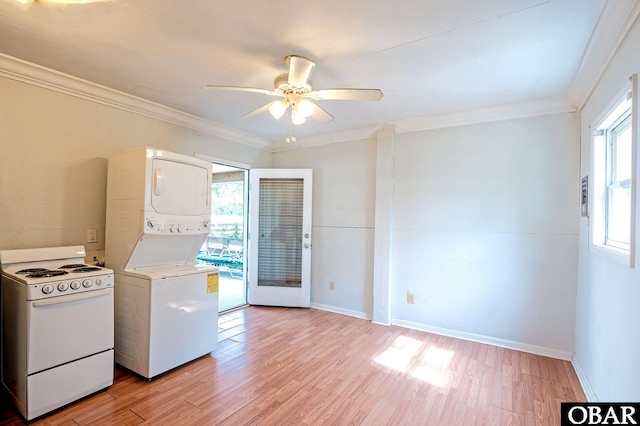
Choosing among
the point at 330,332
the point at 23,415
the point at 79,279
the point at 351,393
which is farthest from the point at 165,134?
the point at 351,393

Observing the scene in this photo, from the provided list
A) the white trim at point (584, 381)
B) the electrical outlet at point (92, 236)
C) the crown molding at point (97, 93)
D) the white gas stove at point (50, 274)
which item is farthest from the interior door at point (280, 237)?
the white trim at point (584, 381)

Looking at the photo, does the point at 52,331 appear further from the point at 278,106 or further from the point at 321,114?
the point at 321,114

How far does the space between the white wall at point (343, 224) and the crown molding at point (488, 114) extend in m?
0.60

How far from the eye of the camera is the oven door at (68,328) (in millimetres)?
1941

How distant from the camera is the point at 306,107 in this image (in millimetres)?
2322

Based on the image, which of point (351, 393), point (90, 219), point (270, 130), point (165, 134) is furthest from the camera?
point (270, 130)

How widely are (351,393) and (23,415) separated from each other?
2.13 meters

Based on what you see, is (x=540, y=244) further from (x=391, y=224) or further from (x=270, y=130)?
(x=270, y=130)

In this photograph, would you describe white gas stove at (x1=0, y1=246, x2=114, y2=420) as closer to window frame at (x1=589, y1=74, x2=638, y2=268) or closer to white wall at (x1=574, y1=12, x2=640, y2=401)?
white wall at (x1=574, y1=12, x2=640, y2=401)

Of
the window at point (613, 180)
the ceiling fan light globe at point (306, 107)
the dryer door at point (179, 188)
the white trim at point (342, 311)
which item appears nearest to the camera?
the window at point (613, 180)

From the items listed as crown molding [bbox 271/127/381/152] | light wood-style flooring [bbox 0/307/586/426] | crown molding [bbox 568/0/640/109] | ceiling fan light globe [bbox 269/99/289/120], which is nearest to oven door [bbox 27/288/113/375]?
light wood-style flooring [bbox 0/307/586/426]

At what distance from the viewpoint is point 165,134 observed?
3418 millimetres

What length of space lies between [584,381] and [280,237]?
3553 millimetres

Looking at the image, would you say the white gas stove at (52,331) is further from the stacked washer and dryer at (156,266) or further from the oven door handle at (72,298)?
the stacked washer and dryer at (156,266)
